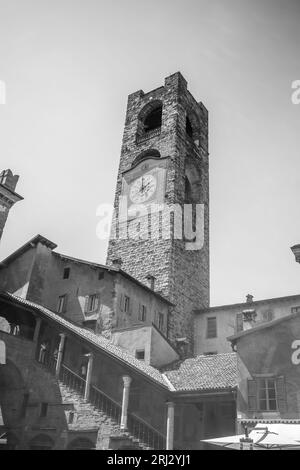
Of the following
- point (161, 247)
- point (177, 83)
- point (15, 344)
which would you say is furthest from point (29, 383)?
point (177, 83)

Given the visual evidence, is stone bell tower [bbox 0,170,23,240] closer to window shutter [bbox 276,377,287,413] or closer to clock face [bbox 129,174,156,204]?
clock face [bbox 129,174,156,204]

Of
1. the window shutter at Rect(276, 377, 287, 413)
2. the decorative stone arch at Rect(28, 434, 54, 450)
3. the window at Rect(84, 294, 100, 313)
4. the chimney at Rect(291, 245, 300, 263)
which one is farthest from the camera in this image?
the window at Rect(84, 294, 100, 313)

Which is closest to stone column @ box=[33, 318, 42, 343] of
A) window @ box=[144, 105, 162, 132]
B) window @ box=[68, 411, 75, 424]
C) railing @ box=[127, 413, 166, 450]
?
window @ box=[68, 411, 75, 424]

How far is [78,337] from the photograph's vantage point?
1812 cm

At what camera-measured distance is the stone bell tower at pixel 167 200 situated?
29.4 meters

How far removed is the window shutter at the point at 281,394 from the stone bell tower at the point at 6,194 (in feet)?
51.2

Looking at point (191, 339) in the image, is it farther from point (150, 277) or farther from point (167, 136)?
point (167, 136)

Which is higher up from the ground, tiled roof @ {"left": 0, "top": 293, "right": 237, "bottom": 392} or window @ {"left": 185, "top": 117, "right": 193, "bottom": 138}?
window @ {"left": 185, "top": 117, "right": 193, "bottom": 138}

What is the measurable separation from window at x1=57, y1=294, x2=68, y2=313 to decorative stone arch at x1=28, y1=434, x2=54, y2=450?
8.61m

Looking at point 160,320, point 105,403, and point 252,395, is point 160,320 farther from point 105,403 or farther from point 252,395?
point 252,395

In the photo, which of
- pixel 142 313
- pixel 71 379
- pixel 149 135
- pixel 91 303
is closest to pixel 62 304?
pixel 91 303

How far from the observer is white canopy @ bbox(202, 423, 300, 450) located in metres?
11.3

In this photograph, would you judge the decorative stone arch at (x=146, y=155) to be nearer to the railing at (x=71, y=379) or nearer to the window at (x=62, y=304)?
the window at (x=62, y=304)

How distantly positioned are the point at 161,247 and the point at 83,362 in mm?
11692
